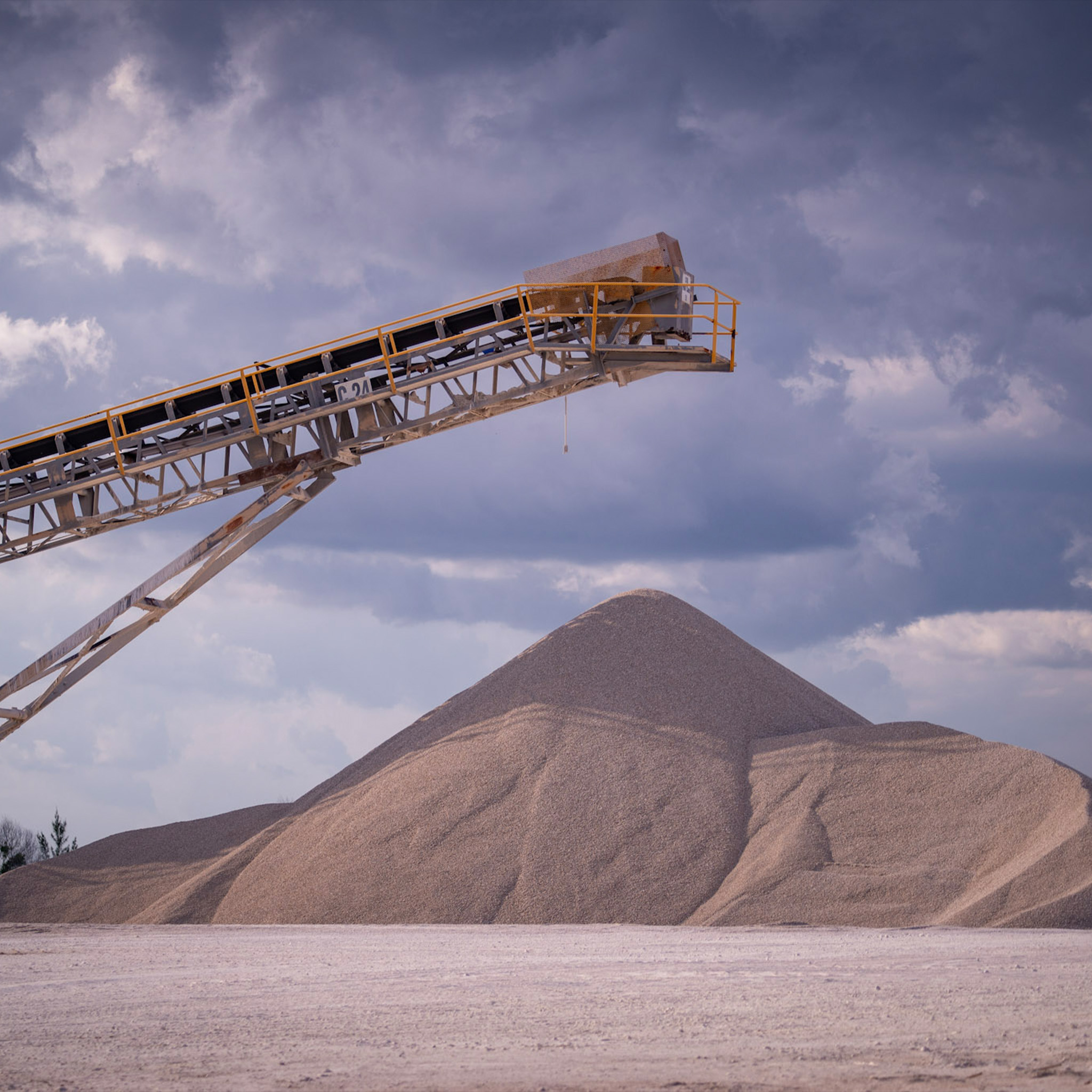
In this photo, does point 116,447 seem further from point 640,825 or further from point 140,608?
point 640,825

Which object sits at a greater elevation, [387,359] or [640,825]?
[387,359]

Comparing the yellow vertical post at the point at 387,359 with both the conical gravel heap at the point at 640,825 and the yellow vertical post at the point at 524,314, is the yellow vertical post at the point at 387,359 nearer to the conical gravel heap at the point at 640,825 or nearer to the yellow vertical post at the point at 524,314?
the yellow vertical post at the point at 524,314

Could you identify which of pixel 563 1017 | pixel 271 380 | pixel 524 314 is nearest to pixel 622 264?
pixel 524 314

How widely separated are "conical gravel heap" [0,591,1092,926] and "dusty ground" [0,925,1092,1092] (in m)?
2.45

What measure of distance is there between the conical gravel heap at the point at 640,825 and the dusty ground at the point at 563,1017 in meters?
2.45

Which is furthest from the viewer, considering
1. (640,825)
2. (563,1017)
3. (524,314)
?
(524,314)

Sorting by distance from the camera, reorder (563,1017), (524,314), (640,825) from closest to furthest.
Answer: (563,1017) → (640,825) → (524,314)

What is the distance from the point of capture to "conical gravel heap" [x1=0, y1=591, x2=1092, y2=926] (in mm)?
12023

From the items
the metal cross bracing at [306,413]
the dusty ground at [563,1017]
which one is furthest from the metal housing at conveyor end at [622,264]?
the dusty ground at [563,1017]

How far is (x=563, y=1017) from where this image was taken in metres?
5.59

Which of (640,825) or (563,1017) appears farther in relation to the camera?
(640,825)

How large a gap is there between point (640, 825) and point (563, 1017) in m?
7.70

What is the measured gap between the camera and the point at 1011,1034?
5.14 m

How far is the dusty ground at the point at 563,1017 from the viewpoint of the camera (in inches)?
175
